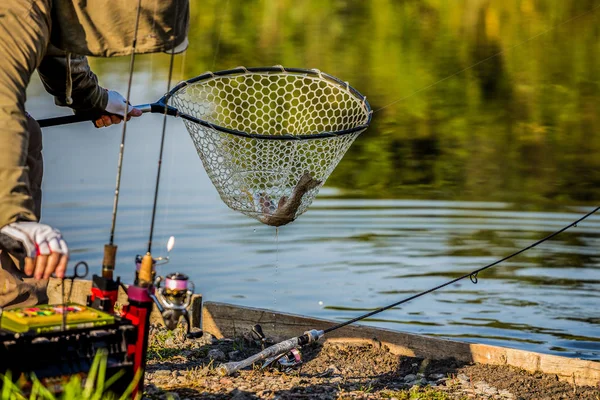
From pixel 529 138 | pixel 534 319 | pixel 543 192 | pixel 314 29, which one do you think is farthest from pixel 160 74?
pixel 534 319

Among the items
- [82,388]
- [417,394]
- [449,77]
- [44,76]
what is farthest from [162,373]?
[449,77]

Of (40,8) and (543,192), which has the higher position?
(40,8)

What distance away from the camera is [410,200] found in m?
9.66

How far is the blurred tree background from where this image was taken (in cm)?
1055

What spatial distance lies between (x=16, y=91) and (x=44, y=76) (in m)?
1.20

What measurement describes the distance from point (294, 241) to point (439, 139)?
4375 millimetres

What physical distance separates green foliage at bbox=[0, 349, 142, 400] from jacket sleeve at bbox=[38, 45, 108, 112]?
4.59 feet

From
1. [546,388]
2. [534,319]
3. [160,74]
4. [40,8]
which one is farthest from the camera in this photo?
[160,74]

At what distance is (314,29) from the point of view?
20688 millimetres

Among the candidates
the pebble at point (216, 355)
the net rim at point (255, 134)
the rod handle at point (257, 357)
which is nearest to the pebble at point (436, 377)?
the rod handle at point (257, 357)

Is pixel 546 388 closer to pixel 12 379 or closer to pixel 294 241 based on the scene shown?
pixel 12 379

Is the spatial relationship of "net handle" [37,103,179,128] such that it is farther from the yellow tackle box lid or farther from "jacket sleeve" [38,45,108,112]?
the yellow tackle box lid

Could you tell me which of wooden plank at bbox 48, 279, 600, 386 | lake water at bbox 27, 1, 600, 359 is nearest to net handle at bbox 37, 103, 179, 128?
wooden plank at bbox 48, 279, 600, 386

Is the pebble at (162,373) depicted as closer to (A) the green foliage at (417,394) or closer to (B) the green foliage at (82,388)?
(A) the green foliage at (417,394)
